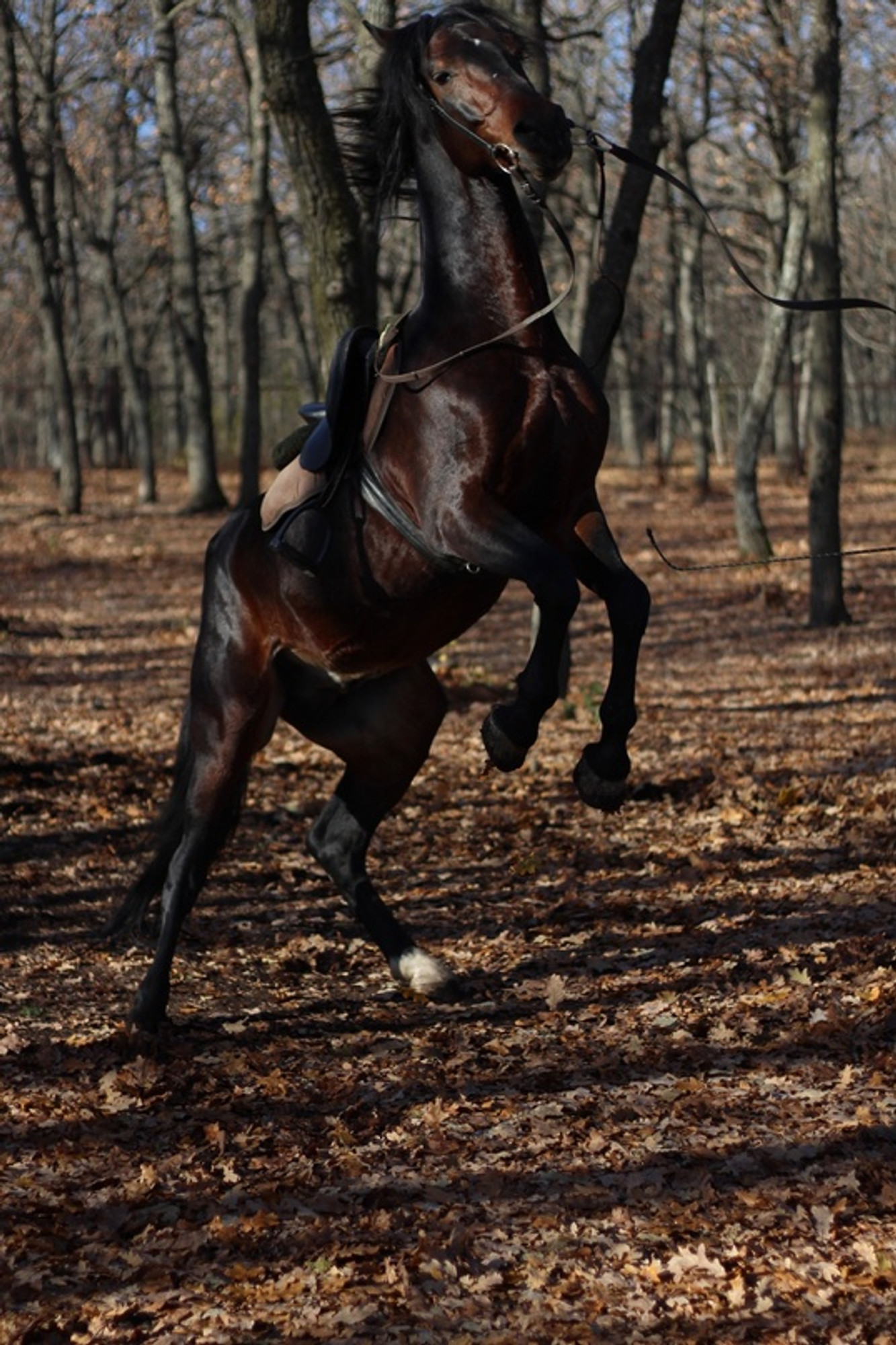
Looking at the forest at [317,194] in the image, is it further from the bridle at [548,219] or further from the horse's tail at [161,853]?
the horse's tail at [161,853]

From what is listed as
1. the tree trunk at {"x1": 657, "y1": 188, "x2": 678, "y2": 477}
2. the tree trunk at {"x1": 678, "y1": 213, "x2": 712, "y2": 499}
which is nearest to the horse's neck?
the tree trunk at {"x1": 657, "y1": 188, "x2": 678, "y2": 477}

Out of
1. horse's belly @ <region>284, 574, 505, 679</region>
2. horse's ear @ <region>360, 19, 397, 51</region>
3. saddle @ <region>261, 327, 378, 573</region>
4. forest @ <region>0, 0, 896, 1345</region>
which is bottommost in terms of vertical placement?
forest @ <region>0, 0, 896, 1345</region>

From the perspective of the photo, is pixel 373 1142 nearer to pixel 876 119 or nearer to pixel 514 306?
pixel 514 306

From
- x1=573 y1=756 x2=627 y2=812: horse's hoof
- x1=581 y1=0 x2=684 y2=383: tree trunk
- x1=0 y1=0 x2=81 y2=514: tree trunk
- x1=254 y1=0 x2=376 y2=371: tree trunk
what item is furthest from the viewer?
x1=0 y1=0 x2=81 y2=514: tree trunk

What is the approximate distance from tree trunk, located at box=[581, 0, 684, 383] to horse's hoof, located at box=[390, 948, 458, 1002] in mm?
6402

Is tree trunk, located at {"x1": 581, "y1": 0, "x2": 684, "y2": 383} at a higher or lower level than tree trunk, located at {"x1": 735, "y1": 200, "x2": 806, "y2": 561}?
higher

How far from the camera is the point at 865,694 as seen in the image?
1262 centimetres

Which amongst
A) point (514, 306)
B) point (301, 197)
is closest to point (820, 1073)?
point (514, 306)

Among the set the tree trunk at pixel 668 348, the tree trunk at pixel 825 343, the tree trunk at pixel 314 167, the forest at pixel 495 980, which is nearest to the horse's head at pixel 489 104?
Answer: the forest at pixel 495 980

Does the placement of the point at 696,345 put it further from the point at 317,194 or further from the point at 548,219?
the point at 548,219

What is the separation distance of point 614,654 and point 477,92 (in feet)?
5.75

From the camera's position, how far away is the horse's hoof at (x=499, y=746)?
5012mm

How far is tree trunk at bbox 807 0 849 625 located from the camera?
15.6 metres

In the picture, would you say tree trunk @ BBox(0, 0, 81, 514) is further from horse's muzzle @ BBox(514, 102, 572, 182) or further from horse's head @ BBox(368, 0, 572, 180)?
horse's muzzle @ BBox(514, 102, 572, 182)
